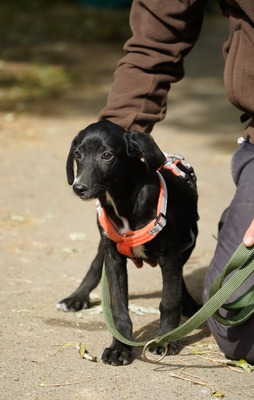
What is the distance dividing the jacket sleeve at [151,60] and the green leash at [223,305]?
2.87 feet

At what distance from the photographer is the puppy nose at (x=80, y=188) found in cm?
357

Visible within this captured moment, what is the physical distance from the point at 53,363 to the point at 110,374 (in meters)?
0.27

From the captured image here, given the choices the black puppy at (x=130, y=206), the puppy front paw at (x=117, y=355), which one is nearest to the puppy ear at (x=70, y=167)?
the black puppy at (x=130, y=206)

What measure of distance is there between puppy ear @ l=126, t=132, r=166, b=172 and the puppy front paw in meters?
0.81

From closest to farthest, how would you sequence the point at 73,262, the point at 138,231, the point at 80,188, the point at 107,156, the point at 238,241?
the point at 80,188
the point at 107,156
the point at 138,231
the point at 238,241
the point at 73,262

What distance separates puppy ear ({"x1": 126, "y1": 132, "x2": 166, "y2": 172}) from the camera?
365cm

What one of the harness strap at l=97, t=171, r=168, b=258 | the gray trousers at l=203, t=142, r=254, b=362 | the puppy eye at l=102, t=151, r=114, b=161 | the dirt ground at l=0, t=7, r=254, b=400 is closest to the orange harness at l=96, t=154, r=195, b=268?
the harness strap at l=97, t=171, r=168, b=258

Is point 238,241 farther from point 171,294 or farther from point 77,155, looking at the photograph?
point 77,155

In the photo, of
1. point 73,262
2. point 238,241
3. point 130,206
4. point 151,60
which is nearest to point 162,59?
point 151,60

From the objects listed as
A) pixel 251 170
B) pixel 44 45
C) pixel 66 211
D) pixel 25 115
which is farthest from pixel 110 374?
pixel 44 45

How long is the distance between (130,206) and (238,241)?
A: 23.4 inches

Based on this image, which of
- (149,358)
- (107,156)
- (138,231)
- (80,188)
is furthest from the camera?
(149,358)

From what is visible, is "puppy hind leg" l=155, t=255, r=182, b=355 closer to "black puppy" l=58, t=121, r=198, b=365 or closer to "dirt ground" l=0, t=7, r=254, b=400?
"black puppy" l=58, t=121, r=198, b=365

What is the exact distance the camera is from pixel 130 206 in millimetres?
3801
